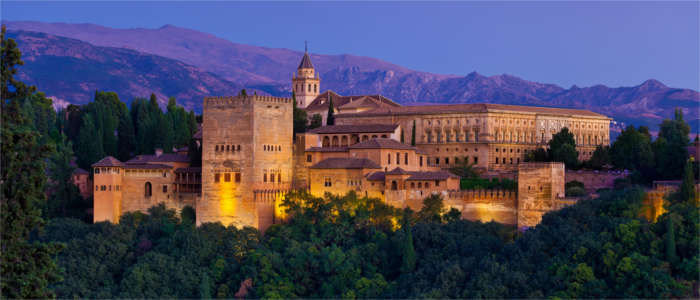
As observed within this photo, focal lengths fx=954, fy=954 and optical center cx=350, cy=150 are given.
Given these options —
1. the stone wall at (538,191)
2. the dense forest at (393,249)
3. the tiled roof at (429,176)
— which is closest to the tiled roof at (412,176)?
the tiled roof at (429,176)

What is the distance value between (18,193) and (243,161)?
29627 mm

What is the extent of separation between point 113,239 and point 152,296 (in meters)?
5.76

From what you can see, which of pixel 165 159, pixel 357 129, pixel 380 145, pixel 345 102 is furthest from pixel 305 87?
pixel 380 145

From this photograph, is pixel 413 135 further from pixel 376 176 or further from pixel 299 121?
pixel 376 176

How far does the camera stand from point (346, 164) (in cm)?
4784

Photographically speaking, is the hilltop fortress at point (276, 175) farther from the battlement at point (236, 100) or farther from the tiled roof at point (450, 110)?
the tiled roof at point (450, 110)

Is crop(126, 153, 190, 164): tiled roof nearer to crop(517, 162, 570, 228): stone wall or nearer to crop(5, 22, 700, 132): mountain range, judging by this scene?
crop(517, 162, 570, 228): stone wall

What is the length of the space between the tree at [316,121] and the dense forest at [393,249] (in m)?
16.0

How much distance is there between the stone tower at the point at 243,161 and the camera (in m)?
47.7

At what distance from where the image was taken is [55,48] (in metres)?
186

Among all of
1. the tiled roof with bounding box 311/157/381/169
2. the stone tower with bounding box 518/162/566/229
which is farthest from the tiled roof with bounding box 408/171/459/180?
the stone tower with bounding box 518/162/566/229

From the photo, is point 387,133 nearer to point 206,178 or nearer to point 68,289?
point 206,178

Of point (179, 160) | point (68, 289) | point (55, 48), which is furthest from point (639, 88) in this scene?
point (68, 289)

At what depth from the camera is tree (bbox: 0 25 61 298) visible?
709 inches
